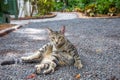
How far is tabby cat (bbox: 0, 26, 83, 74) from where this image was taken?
438cm

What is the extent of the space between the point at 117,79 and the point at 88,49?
7.28ft

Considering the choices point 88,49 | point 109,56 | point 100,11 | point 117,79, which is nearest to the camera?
point 117,79

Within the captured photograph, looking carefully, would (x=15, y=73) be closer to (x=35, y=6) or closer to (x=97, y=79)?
(x=97, y=79)

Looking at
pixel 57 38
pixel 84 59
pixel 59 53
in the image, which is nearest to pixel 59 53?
pixel 59 53

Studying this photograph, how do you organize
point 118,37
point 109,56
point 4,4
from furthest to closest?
point 4,4 < point 118,37 < point 109,56

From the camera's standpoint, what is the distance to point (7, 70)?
4.56 m

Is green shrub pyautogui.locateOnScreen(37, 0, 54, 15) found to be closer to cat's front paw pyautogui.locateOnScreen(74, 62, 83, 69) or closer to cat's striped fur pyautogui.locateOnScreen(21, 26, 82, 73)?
cat's striped fur pyautogui.locateOnScreen(21, 26, 82, 73)

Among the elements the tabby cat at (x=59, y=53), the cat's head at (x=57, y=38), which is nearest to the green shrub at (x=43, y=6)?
the tabby cat at (x=59, y=53)

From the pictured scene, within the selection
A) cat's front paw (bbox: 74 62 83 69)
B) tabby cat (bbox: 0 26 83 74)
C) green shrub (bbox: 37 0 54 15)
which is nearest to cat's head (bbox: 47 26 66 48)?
tabby cat (bbox: 0 26 83 74)

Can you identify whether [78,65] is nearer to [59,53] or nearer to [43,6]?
[59,53]

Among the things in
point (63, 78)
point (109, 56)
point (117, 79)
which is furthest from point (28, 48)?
point (117, 79)

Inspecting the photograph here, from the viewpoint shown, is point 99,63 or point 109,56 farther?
point 109,56

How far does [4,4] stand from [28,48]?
6.20 metres

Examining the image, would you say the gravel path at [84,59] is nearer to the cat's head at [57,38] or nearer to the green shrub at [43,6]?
the cat's head at [57,38]
